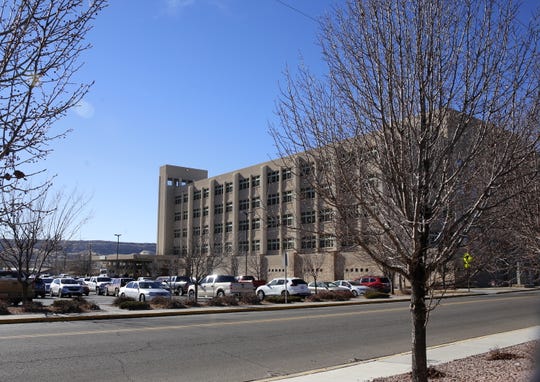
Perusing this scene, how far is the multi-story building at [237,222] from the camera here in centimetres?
6203

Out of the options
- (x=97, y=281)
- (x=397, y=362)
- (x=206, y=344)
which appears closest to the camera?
(x=397, y=362)

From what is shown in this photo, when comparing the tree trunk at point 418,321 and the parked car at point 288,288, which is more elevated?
the tree trunk at point 418,321

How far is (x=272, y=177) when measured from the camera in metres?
75.0

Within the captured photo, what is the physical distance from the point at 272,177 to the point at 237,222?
11503mm

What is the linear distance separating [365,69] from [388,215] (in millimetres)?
1809

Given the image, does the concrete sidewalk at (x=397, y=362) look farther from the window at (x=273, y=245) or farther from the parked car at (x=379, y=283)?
the window at (x=273, y=245)

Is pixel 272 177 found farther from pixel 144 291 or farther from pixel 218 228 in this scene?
pixel 144 291

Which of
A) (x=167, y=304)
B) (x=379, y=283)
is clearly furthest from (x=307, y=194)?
(x=379, y=283)

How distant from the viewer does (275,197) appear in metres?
73.6

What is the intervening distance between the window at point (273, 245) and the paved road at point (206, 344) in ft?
175

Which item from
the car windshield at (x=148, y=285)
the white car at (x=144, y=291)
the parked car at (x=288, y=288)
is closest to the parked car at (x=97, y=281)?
the white car at (x=144, y=291)

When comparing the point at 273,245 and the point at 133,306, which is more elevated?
the point at 273,245

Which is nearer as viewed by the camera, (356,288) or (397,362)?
(397,362)

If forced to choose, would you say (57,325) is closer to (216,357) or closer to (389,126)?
(216,357)
